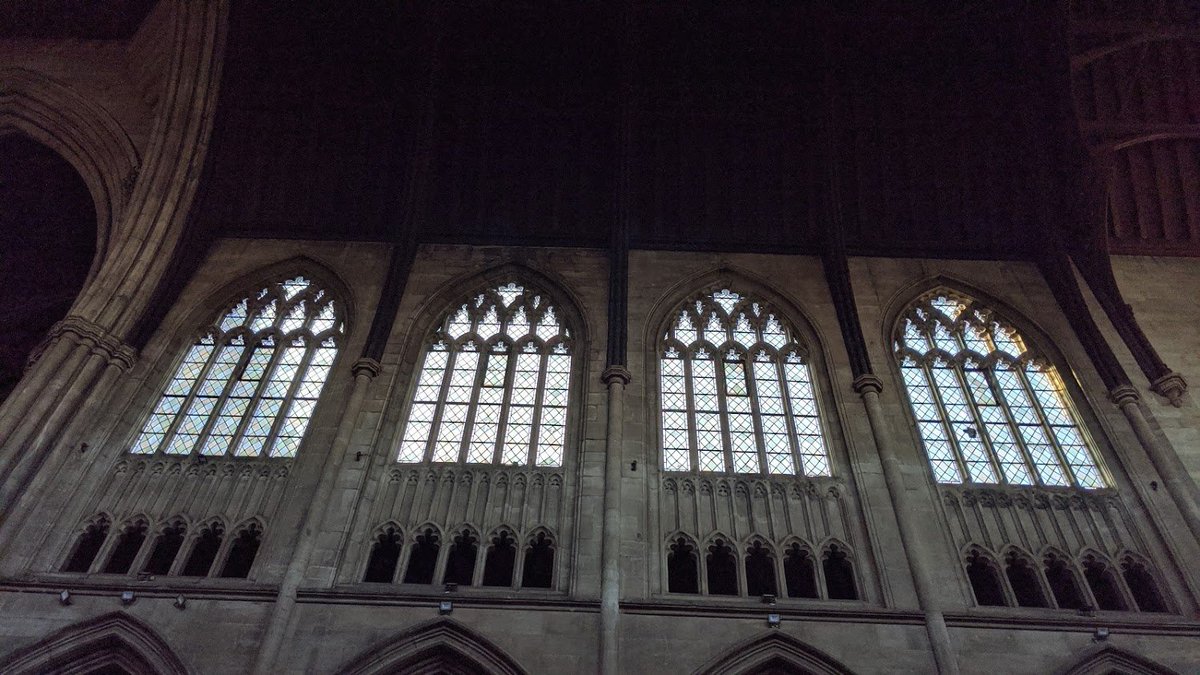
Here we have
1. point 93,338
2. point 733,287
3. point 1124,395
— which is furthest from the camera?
point 733,287

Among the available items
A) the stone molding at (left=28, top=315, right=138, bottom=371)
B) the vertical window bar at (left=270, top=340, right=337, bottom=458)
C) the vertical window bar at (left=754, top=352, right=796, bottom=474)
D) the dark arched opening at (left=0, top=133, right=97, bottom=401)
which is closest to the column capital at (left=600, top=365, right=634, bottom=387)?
the vertical window bar at (left=754, top=352, right=796, bottom=474)

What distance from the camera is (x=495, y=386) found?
13031 mm

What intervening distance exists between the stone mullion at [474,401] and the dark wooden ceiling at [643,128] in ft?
8.28

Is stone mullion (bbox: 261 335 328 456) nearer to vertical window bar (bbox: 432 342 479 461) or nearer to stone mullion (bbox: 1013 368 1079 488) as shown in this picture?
vertical window bar (bbox: 432 342 479 461)

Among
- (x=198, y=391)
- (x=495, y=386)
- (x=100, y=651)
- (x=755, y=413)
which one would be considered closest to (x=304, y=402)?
(x=198, y=391)

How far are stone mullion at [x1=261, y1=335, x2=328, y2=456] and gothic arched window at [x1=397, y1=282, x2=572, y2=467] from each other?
1.75m

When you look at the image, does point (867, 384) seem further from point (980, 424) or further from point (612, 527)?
point (612, 527)

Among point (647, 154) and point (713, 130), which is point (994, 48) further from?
point (647, 154)

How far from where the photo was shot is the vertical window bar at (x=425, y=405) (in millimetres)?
11992

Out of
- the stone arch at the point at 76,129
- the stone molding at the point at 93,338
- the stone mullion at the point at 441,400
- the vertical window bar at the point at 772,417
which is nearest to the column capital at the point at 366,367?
the stone mullion at the point at 441,400

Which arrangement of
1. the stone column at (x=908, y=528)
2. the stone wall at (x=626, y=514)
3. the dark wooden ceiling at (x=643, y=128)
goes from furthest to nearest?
the dark wooden ceiling at (x=643, y=128)
the stone wall at (x=626, y=514)
the stone column at (x=908, y=528)

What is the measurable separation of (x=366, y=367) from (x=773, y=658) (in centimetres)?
680

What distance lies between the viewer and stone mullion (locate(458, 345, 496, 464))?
39.4 feet

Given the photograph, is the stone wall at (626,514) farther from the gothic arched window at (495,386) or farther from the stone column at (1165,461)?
the gothic arched window at (495,386)
